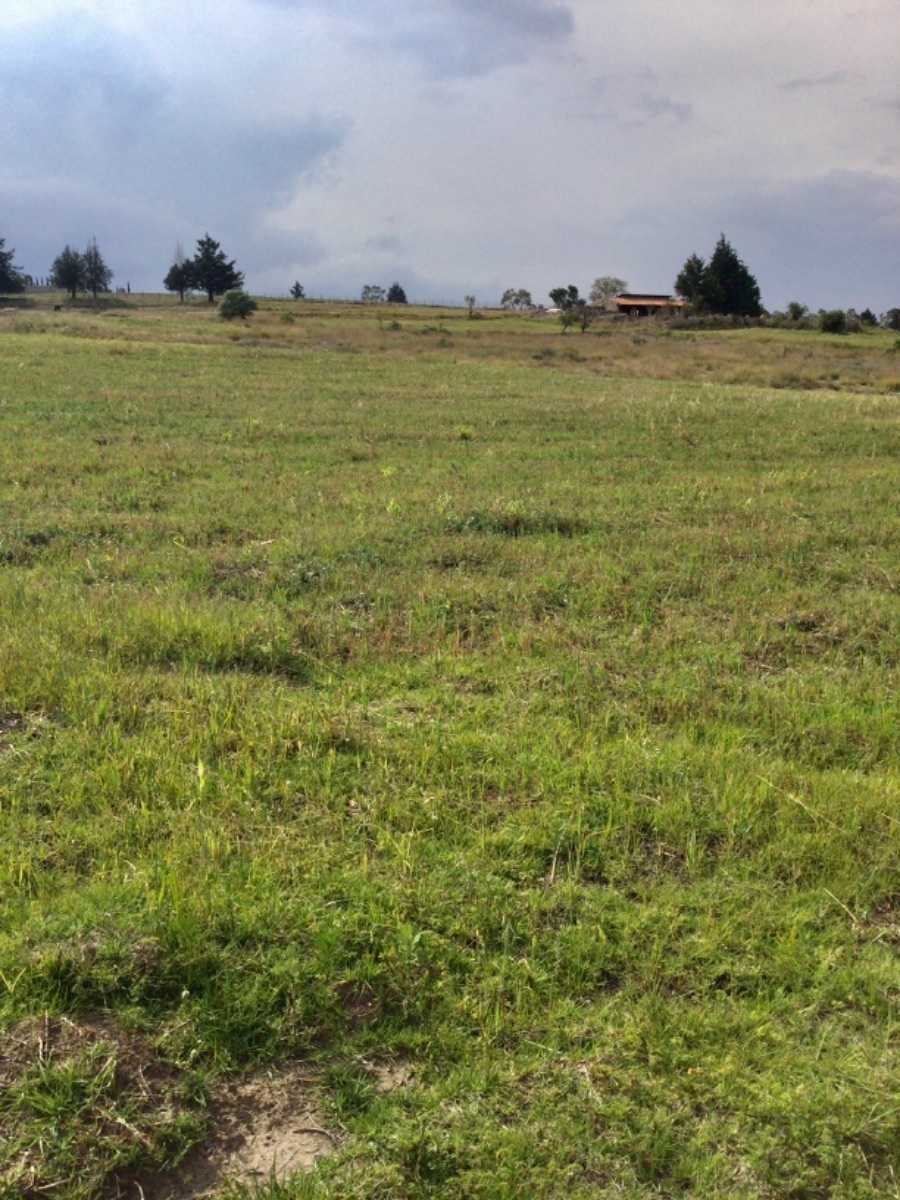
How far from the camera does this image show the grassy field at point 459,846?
2.58m

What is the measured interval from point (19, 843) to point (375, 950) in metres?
1.58

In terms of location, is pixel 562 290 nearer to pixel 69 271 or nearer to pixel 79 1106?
pixel 69 271

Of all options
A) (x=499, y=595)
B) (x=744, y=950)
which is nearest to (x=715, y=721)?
(x=744, y=950)

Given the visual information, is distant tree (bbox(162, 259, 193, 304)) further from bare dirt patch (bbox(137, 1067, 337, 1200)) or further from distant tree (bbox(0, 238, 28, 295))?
bare dirt patch (bbox(137, 1067, 337, 1200))

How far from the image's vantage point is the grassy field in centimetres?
258

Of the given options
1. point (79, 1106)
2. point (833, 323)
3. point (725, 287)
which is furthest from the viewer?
point (725, 287)

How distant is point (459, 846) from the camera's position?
12.4ft

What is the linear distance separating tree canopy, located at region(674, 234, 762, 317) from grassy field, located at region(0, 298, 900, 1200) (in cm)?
8380

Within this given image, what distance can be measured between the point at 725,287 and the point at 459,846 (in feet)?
300

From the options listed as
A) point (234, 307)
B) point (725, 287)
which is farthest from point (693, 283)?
point (234, 307)

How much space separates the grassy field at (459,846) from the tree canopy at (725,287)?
8380cm

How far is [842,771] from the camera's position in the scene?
4465mm

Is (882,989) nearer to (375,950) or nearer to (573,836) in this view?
(573,836)

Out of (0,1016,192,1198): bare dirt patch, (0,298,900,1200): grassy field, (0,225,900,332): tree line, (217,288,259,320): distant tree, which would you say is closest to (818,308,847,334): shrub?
(0,225,900,332): tree line
